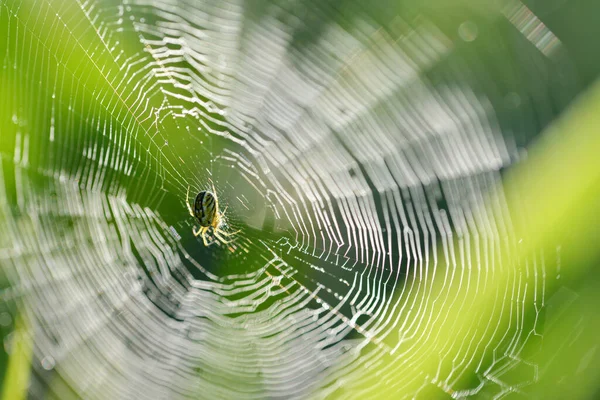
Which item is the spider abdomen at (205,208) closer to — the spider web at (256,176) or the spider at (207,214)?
the spider at (207,214)

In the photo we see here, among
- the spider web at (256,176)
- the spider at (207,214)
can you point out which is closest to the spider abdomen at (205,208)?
the spider at (207,214)

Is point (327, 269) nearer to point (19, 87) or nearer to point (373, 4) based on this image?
point (373, 4)

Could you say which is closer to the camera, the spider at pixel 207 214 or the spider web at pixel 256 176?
the spider web at pixel 256 176

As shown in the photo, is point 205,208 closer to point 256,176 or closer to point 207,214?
point 207,214

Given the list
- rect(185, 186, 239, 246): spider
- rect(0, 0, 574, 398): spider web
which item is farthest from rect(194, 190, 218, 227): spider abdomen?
rect(0, 0, 574, 398): spider web

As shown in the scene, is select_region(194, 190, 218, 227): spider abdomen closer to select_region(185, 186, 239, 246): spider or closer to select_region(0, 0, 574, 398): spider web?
select_region(185, 186, 239, 246): spider

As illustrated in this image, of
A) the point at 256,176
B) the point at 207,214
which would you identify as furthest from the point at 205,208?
the point at 256,176
